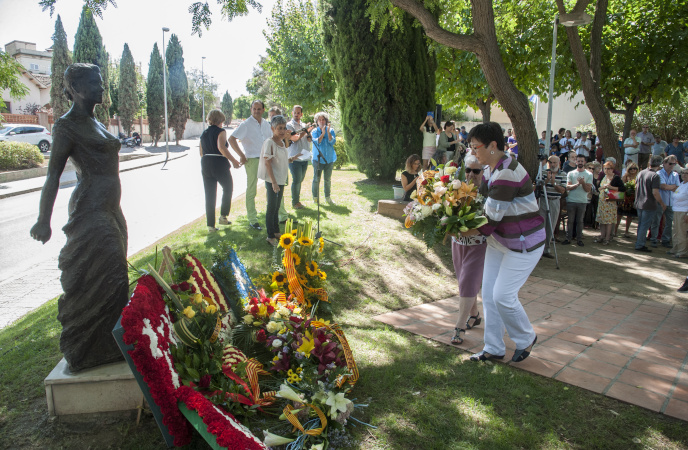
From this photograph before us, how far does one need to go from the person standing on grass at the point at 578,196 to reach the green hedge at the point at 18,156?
22.7 m

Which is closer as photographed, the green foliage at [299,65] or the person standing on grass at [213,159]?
the person standing on grass at [213,159]

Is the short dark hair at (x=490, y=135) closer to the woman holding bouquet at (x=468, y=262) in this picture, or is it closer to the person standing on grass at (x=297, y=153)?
the woman holding bouquet at (x=468, y=262)

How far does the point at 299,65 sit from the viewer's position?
2142 centimetres

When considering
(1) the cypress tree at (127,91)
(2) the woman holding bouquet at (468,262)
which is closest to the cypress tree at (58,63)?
(1) the cypress tree at (127,91)

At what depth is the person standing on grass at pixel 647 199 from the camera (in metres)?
9.34

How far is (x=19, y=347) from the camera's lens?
430 centimetres

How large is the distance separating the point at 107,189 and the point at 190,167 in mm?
21829

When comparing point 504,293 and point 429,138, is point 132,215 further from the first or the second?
point 504,293

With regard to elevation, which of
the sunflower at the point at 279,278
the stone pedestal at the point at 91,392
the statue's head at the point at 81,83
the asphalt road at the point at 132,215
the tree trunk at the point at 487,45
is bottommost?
the asphalt road at the point at 132,215

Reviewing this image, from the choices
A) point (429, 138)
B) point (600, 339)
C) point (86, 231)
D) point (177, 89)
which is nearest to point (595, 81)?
point (429, 138)

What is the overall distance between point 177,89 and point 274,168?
149 ft

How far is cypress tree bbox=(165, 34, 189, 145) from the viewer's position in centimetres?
4616

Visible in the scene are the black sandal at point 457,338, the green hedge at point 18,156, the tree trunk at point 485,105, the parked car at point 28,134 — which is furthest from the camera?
the parked car at point 28,134

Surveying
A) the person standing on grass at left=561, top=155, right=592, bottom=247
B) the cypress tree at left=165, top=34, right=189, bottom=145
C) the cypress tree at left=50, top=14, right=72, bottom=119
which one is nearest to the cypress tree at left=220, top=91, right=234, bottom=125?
the cypress tree at left=165, top=34, right=189, bottom=145
